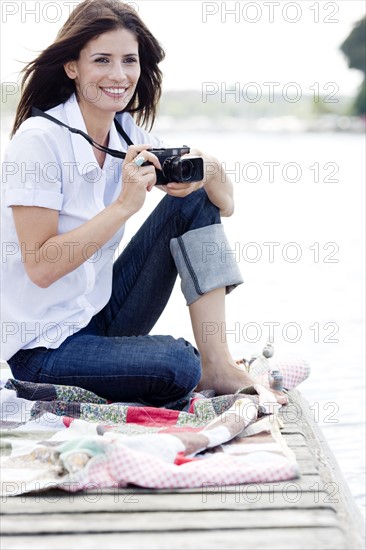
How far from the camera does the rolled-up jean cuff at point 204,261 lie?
96.5 inches

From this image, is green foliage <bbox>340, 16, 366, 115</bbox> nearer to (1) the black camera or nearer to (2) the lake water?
(2) the lake water

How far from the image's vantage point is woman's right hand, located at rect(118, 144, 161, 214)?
2264 mm

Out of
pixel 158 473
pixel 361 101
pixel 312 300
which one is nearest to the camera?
pixel 158 473

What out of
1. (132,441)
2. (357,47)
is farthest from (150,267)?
(357,47)

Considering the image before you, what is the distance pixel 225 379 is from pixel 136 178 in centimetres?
52

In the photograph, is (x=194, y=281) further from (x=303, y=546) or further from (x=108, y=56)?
(x=303, y=546)

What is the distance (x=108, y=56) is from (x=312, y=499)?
1140 mm

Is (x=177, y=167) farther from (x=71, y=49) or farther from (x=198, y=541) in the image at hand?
(x=198, y=541)

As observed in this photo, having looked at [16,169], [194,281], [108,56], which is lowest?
[194,281]

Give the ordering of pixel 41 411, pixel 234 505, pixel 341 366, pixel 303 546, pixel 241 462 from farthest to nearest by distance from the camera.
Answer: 1. pixel 341 366
2. pixel 41 411
3. pixel 241 462
4. pixel 234 505
5. pixel 303 546

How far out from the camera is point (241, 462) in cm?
189

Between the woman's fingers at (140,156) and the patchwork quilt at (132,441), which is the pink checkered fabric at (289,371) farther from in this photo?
the woman's fingers at (140,156)

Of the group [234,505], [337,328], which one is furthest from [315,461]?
[337,328]

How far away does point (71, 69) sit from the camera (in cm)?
241
